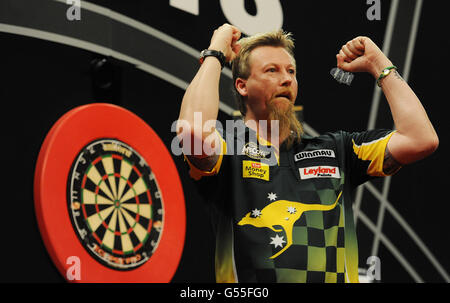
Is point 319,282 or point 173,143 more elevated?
point 173,143

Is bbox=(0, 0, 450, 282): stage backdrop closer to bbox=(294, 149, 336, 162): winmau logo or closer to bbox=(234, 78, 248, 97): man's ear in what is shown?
bbox=(234, 78, 248, 97): man's ear

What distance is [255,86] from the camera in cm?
177

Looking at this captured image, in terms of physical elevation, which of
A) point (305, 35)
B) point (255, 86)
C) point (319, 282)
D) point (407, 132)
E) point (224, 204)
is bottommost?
point (319, 282)

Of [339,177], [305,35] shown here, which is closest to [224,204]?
[339,177]

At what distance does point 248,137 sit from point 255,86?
165mm

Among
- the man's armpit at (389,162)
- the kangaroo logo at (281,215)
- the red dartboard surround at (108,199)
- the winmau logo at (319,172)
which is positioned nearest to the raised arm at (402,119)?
the man's armpit at (389,162)

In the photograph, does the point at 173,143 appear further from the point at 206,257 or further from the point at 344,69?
the point at 344,69

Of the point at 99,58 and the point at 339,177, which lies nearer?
the point at 339,177

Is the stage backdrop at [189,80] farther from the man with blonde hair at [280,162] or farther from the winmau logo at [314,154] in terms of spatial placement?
the winmau logo at [314,154]

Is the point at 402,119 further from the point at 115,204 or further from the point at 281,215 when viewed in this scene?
the point at 115,204

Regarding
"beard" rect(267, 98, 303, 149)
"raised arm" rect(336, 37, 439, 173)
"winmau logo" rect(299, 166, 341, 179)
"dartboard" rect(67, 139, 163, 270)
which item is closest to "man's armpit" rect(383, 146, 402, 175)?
"raised arm" rect(336, 37, 439, 173)

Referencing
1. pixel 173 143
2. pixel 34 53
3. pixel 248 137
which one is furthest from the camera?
pixel 173 143

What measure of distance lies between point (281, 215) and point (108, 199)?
1.04 m

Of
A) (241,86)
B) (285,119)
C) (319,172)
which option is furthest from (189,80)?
(319,172)
